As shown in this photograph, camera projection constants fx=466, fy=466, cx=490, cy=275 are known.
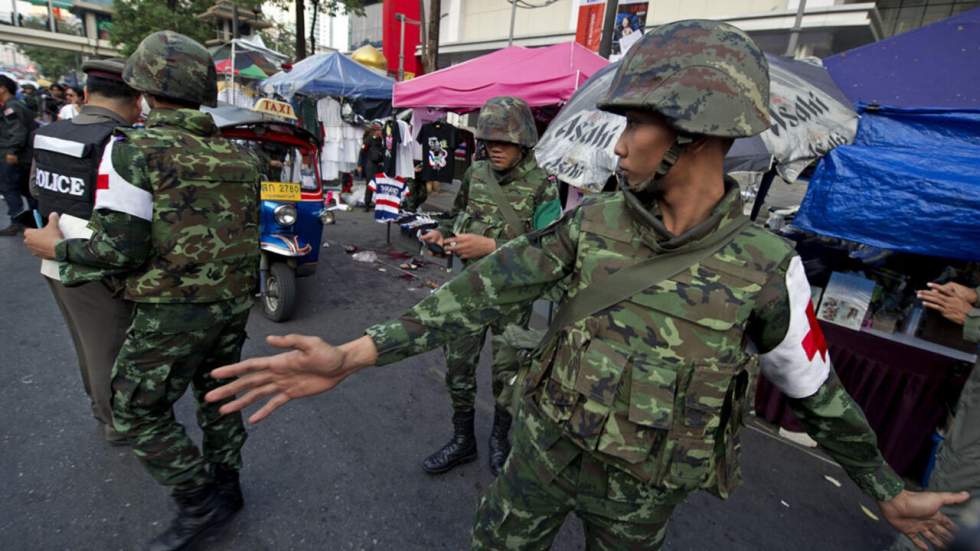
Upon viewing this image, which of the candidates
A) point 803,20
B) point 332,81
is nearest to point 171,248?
point 332,81

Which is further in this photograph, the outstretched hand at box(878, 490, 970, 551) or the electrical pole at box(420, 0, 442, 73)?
the electrical pole at box(420, 0, 442, 73)

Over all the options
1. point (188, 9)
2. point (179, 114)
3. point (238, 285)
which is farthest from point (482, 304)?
point (188, 9)

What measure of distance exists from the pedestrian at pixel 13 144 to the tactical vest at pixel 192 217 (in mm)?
5882

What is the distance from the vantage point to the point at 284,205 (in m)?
4.38

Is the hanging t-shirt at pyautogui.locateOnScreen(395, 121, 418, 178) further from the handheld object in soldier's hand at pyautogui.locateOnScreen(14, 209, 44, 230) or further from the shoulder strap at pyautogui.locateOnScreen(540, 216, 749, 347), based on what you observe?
the shoulder strap at pyautogui.locateOnScreen(540, 216, 749, 347)

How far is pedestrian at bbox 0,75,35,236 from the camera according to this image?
18.2 feet

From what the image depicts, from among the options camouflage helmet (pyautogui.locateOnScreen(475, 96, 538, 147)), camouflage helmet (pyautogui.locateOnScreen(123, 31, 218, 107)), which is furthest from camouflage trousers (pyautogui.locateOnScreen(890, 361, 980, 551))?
camouflage helmet (pyautogui.locateOnScreen(123, 31, 218, 107))

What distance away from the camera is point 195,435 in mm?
2768

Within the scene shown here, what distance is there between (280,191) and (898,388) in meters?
5.20

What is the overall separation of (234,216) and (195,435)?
5.19 feet

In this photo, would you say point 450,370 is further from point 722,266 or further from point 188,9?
point 188,9

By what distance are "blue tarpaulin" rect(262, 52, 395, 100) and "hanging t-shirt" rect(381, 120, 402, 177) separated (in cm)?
267

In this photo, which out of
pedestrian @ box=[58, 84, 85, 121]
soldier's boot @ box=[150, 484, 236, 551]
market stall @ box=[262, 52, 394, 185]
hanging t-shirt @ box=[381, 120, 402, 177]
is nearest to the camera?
soldier's boot @ box=[150, 484, 236, 551]

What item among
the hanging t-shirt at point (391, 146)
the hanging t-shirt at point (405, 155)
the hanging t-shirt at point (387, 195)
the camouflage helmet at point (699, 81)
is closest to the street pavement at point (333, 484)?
the camouflage helmet at point (699, 81)
